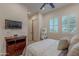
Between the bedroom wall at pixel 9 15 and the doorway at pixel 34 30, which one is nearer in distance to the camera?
the bedroom wall at pixel 9 15

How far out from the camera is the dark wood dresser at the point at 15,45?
153 centimetres

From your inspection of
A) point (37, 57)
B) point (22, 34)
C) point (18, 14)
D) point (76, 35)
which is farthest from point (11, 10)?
point (76, 35)

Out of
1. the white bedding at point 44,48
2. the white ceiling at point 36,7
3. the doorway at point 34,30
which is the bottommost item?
the white bedding at point 44,48

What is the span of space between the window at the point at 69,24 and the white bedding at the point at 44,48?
23 centimetres

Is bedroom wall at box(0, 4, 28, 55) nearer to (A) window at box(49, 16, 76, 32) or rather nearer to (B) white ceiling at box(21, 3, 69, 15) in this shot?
(B) white ceiling at box(21, 3, 69, 15)


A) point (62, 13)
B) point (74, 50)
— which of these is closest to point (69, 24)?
point (62, 13)

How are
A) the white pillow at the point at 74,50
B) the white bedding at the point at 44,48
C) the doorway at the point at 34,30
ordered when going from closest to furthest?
the white pillow at the point at 74,50 < the white bedding at the point at 44,48 < the doorway at the point at 34,30

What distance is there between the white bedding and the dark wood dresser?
0.36 ft

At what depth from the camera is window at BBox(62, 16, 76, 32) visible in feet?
5.00

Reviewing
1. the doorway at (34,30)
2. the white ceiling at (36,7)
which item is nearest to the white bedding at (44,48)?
the doorway at (34,30)

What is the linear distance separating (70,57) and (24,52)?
2.10ft

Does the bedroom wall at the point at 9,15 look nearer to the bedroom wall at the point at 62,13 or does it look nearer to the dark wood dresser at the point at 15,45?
the dark wood dresser at the point at 15,45

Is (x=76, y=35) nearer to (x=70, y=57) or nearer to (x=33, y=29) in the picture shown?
(x=70, y=57)

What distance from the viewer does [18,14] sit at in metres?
1.57
